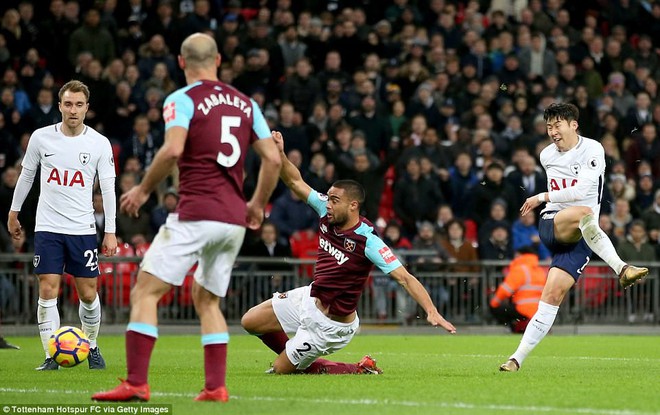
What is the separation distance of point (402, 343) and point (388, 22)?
35.2 ft

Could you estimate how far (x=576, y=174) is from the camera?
1209 centimetres

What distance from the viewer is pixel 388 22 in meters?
27.1

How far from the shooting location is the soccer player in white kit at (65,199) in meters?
11.9

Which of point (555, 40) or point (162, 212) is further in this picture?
point (555, 40)

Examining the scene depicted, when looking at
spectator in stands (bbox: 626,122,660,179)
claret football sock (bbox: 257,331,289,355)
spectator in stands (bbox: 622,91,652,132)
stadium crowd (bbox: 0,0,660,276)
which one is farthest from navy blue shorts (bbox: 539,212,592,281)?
spectator in stands (bbox: 622,91,652,132)

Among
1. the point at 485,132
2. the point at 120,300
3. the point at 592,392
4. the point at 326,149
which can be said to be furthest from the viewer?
the point at 485,132

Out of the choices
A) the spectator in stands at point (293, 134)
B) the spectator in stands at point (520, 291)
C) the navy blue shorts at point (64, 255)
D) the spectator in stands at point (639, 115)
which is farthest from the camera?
the spectator in stands at point (639, 115)

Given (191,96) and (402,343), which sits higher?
(191,96)

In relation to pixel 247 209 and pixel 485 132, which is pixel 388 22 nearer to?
pixel 485 132

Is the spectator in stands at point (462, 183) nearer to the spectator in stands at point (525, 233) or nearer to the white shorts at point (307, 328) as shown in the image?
the spectator in stands at point (525, 233)

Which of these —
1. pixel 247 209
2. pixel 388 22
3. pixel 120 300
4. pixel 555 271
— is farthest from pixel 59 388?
pixel 388 22

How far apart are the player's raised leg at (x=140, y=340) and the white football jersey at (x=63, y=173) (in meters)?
3.76

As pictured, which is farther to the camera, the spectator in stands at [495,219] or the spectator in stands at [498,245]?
the spectator in stands at [495,219]

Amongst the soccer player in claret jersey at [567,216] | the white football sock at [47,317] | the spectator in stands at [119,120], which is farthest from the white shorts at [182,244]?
the spectator in stands at [119,120]
